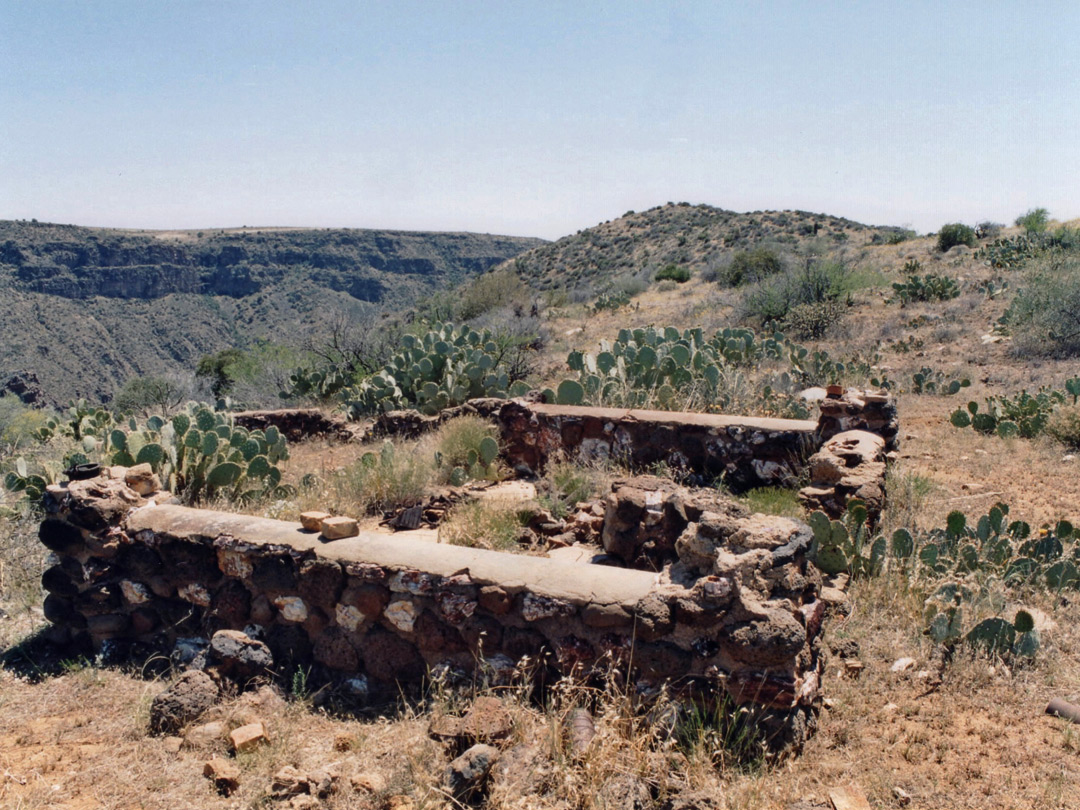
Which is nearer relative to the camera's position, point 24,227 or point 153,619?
point 153,619

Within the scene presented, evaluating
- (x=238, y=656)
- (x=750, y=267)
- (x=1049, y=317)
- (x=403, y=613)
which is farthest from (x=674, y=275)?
(x=238, y=656)

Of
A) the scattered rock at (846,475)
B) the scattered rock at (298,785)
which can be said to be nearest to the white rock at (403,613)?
the scattered rock at (298,785)

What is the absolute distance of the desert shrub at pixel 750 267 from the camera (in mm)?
23703

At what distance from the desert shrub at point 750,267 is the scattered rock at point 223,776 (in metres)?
21.7

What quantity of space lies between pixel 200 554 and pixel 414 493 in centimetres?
222

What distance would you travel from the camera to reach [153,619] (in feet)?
15.6

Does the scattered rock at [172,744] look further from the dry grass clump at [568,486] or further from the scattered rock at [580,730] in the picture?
the dry grass clump at [568,486]

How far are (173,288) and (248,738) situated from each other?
54138 mm

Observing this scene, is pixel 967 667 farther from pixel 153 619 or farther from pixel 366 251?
pixel 366 251

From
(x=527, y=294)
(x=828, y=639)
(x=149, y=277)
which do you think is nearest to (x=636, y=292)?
(x=527, y=294)

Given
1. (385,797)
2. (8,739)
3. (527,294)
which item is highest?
(527,294)

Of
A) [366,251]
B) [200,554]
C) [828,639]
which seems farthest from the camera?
[366,251]

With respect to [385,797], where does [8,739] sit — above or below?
below

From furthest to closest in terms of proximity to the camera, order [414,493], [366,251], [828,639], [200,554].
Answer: [366,251]
[414,493]
[200,554]
[828,639]
